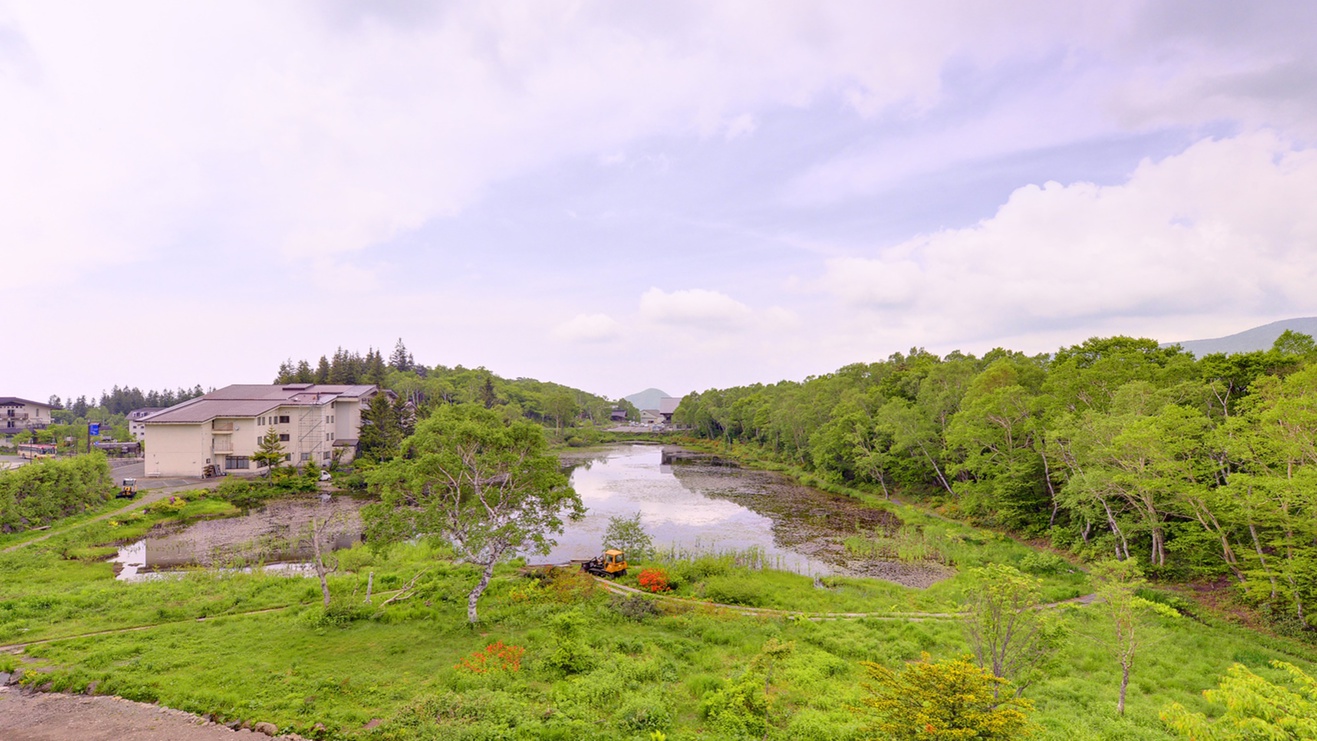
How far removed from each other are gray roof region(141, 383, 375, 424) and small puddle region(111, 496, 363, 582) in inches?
633

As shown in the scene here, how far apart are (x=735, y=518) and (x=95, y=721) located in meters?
35.1

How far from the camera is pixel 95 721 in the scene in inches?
483

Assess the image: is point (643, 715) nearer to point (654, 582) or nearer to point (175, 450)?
point (654, 582)

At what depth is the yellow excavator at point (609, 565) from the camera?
25.3 meters

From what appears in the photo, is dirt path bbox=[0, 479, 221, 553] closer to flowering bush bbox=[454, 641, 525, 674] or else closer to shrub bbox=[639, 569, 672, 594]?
flowering bush bbox=[454, 641, 525, 674]

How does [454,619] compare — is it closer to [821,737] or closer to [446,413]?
[446,413]

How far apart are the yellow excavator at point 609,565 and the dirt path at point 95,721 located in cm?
1483

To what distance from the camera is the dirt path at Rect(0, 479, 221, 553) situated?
96.3 ft

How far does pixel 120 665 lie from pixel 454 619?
338 inches

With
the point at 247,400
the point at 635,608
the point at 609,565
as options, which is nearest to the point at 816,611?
the point at 635,608

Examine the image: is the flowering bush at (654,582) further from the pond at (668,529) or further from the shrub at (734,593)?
the pond at (668,529)

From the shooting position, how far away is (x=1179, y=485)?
21.7 m

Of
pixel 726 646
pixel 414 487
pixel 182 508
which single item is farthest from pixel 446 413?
pixel 182 508

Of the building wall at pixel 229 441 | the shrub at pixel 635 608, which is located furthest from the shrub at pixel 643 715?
the building wall at pixel 229 441
